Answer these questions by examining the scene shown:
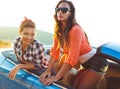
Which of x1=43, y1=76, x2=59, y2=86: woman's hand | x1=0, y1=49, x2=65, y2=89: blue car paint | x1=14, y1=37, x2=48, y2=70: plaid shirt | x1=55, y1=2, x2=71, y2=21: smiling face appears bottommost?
x1=0, y1=49, x2=65, y2=89: blue car paint

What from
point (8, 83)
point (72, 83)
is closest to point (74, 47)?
point (72, 83)

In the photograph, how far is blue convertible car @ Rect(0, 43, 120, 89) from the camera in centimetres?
395

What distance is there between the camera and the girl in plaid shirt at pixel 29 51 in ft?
14.8

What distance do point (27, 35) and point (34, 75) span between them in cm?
52

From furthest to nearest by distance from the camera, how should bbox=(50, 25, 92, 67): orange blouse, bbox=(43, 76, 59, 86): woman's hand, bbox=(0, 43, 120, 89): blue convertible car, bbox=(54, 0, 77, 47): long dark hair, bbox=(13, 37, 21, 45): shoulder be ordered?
bbox=(13, 37, 21, 45): shoulder
bbox=(54, 0, 77, 47): long dark hair
bbox=(50, 25, 92, 67): orange blouse
bbox=(43, 76, 59, 86): woman's hand
bbox=(0, 43, 120, 89): blue convertible car

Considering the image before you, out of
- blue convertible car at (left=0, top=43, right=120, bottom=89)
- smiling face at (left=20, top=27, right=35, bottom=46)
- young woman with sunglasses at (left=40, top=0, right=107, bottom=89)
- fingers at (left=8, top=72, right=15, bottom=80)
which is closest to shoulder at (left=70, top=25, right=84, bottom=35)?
young woman with sunglasses at (left=40, top=0, right=107, bottom=89)

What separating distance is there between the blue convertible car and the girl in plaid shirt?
78 mm

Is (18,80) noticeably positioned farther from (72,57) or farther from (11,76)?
(72,57)

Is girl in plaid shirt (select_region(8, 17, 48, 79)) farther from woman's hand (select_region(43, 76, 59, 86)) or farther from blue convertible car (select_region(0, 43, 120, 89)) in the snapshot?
woman's hand (select_region(43, 76, 59, 86))

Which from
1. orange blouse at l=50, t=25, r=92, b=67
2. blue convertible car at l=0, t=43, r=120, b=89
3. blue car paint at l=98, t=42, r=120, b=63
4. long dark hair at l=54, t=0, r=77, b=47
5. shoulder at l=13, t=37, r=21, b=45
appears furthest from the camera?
shoulder at l=13, t=37, r=21, b=45

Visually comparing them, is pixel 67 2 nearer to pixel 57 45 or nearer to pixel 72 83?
pixel 57 45

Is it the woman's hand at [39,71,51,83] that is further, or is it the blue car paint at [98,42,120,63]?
the woman's hand at [39,71,51,83]

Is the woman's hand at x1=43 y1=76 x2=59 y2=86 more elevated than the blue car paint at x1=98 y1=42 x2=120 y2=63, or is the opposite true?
the blue car paint at x1=98 y1=42 x2=120 y2=63

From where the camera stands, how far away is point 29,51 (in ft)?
15.1
